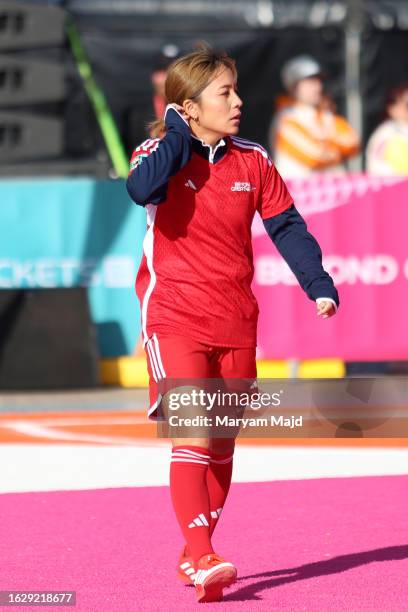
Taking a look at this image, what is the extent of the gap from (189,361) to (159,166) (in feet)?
2.39

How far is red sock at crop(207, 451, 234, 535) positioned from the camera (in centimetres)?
608

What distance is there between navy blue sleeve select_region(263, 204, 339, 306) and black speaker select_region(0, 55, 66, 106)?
9.02 m

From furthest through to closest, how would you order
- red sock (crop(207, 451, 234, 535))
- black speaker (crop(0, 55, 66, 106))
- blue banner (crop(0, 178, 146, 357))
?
black speaker (crop(0, 55, 66, 106)), blue banner (crop(0, 178, 146, 357)), red sock (crop(207, 451, 234, 535))

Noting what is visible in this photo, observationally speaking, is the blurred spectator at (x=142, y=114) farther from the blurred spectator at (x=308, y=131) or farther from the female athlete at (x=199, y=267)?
the female athlete at (x=199, y=267)

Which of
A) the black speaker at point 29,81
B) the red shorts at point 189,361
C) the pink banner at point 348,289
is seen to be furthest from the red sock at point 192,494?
the black speaker at point 29,81

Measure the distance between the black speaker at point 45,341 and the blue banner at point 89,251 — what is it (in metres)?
0.23

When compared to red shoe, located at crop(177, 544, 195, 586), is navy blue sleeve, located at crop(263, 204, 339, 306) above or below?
above

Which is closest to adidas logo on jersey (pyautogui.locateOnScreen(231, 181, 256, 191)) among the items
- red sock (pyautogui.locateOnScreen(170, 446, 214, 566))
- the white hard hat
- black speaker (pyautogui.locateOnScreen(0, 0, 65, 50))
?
red sock (pyautogui.locateOnScreen(170, 446, 214, 566))

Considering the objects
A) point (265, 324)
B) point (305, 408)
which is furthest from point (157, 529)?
point (265, 324)

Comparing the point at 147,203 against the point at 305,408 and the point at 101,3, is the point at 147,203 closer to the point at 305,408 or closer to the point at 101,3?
the point at 305,408

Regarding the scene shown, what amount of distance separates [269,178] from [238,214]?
0.26 metres

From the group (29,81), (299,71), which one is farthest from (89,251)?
(299,71)

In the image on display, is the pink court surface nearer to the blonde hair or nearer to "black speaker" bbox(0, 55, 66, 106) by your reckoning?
the blonde hair

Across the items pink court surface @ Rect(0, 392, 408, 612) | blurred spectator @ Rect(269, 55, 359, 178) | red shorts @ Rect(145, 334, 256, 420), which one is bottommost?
pink court surface @ Rect(0, 392, 408, 612)
